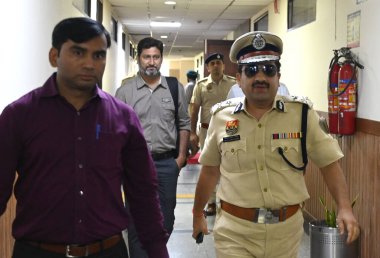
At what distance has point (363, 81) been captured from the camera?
4.02 m

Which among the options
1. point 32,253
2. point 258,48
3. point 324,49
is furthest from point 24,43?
point 324,49

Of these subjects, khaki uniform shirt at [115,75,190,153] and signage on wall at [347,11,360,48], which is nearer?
khaki uniform shirt at [115,75,190,153]

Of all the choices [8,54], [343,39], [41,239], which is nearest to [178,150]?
[8,54]

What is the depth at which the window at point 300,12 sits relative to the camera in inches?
229

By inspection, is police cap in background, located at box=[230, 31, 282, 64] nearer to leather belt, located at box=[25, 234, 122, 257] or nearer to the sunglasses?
the sunglasses

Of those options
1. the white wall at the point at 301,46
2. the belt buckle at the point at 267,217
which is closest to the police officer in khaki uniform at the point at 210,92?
the white wall at the point at 301,46

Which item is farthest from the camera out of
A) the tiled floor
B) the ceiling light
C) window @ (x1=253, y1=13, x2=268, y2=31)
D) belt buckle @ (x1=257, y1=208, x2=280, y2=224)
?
the ceiling light

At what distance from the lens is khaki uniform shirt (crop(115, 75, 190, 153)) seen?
141 inches

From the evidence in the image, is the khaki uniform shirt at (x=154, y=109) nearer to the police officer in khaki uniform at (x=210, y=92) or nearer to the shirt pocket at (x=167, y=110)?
the shirt pocket at (x=167, y=110)

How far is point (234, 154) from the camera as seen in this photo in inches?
92.3

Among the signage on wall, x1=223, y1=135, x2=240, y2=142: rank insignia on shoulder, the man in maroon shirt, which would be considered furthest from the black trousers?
the signage on wall

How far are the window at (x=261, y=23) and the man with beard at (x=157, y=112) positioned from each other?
5.37 meters

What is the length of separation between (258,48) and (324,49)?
2.93 metres

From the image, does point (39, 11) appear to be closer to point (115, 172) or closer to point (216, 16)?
point (115, 172)
